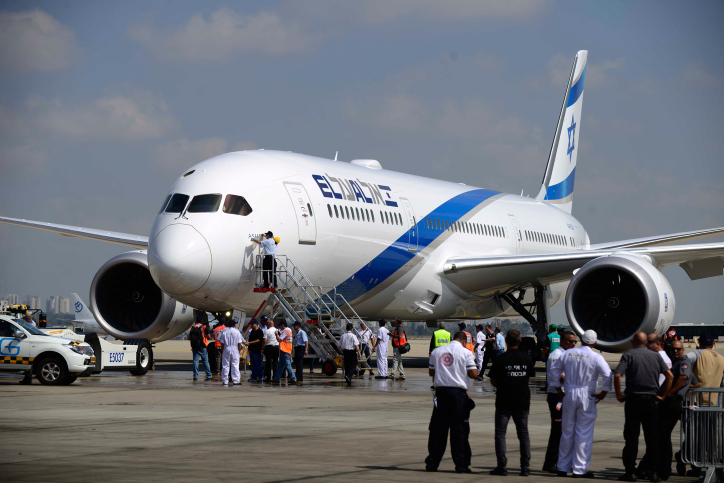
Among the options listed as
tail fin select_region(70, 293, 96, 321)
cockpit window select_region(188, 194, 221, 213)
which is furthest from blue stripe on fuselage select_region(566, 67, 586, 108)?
tail fin select_region(70, 293, 96, 321)

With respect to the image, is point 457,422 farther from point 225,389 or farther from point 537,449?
point 225,389

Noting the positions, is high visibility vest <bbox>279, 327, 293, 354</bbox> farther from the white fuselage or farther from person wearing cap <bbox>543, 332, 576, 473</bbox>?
person wearing cap <bbox>543, 332, 576, 473</bbox>

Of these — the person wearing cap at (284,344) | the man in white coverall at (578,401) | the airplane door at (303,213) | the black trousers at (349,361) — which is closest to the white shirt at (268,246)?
the airplane door at (303,213)

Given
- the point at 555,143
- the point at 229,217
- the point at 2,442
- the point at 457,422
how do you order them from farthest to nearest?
the point at 555,143 < the point at 229,217 < the point at 2,442 < the point at 457,422

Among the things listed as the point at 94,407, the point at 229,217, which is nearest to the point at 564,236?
the point at 229,217

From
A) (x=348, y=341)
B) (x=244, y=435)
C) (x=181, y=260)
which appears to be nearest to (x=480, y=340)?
(x=348, y=341)

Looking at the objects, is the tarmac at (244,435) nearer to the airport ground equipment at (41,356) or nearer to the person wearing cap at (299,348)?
the airport ground equipment at (41,356)

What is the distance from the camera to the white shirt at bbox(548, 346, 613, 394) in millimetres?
8844

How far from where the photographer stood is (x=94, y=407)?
13.3 m

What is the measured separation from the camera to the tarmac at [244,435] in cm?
800

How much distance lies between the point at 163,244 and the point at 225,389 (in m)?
2.90

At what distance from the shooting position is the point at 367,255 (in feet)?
69.1

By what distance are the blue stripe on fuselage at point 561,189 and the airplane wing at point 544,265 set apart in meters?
9.35

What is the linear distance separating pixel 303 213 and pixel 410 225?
413 cm
